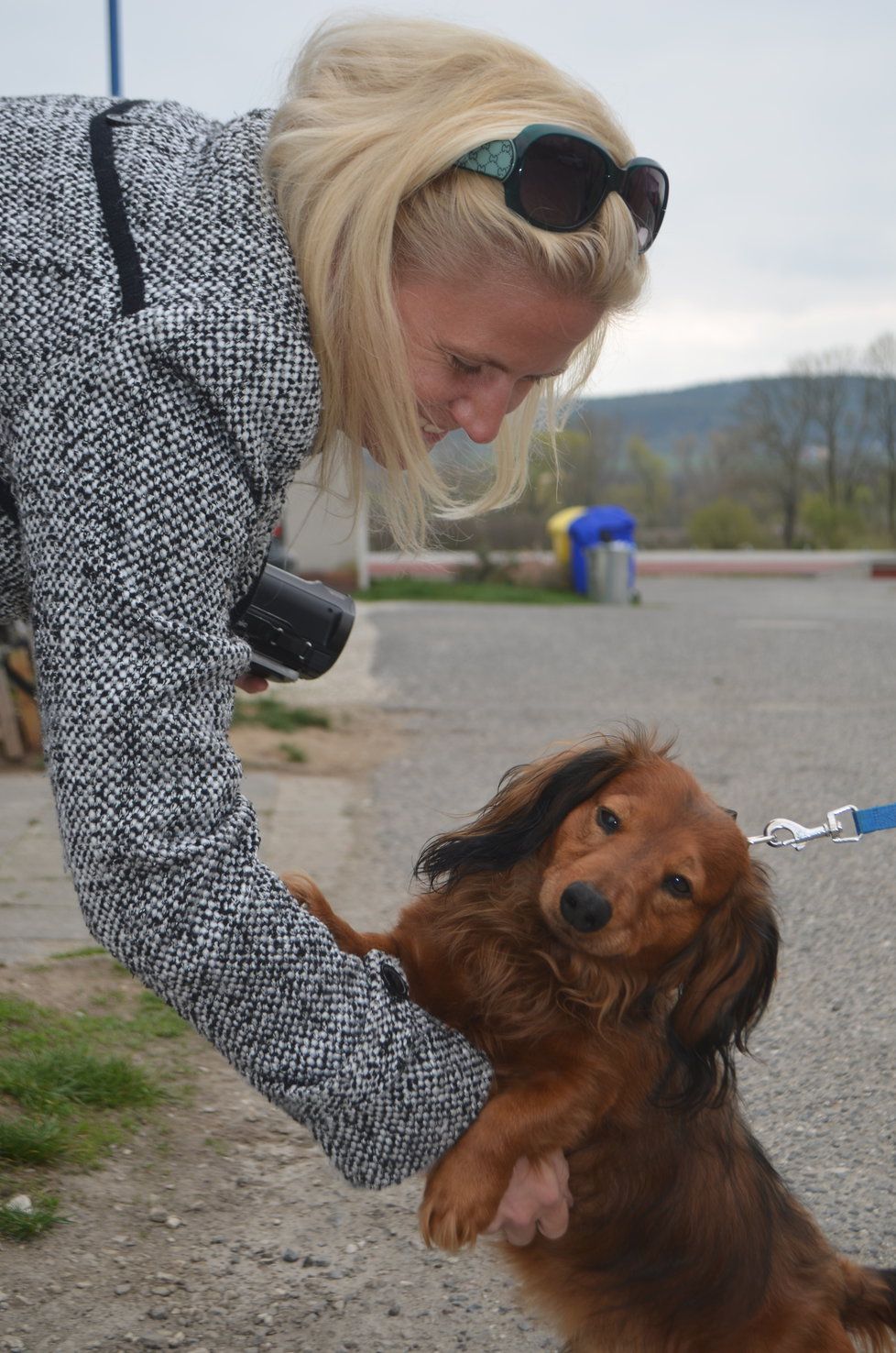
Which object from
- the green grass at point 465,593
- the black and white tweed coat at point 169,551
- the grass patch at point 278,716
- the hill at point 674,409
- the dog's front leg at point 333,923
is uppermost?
the black and white tweed coat at point 169,551

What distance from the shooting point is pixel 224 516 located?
63.7 inches

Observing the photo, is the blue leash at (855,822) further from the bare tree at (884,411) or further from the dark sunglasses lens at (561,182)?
the bare tree at (884,411)

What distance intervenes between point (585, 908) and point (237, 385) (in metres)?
1.05

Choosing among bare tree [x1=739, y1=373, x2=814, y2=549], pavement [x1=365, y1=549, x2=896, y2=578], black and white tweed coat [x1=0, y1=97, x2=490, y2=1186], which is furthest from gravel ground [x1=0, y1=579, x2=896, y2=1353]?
bare tree [x1=739, y1=373, x2=814, y2=549]

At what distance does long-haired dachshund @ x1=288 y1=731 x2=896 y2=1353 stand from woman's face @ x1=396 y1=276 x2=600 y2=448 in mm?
772

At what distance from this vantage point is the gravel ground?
8.13 feet

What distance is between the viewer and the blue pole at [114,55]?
21.7 ft

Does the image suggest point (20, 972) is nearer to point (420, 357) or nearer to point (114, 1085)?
point (114, 1085)

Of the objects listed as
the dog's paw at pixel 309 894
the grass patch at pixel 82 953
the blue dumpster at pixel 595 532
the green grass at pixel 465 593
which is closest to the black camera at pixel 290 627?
the dog's paw at pixel 309 894

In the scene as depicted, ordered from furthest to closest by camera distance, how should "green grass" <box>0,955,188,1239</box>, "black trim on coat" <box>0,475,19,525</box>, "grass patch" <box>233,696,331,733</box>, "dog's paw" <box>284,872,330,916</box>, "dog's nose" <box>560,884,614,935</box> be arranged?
"grass patch" <box>233,696,331,733</box>
"green grass" <box>0,955,188,1239</box>
"dog's paw" <box>284,872,330,916</box>
"dog's nose" <box>560,884,614,935</box>
"black trim on coat" <box>0,475,19,525</box>

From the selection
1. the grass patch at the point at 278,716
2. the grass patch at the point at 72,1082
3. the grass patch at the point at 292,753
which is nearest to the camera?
the grass patch at the point at 72,1082

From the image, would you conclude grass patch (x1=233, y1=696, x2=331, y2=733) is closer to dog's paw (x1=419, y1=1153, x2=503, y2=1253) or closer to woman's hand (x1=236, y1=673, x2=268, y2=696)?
woman's hand (x1=236, y1=673, x2=268, y2=696)

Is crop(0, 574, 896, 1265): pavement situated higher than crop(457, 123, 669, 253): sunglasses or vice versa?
crop(457, 123, 669, 253): sunglasses

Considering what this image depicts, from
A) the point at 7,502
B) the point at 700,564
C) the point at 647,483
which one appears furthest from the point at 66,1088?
the point at 647,483
